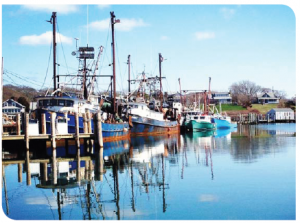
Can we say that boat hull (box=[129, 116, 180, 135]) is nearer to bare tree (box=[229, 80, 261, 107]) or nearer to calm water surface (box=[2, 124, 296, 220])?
calm water surface (box=[2, 124, 296, 220])

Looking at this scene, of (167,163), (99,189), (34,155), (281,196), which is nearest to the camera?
(281,196)

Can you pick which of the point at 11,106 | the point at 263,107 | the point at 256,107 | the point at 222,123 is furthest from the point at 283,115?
the point at 11,106

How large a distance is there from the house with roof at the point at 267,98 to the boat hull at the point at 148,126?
2696 inches

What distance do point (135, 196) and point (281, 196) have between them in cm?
411

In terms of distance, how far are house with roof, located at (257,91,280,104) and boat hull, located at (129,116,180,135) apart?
68.5m

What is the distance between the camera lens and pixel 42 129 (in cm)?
2236

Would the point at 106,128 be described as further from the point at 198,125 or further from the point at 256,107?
the point at 256,107

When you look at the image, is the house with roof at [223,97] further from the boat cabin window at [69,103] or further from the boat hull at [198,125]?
the boat cabin window at [69,103]

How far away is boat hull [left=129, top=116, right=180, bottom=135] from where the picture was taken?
38.5 m

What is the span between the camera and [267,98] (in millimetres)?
107375

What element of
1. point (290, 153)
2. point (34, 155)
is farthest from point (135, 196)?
point (290, 153)

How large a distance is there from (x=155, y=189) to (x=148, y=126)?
2637cm

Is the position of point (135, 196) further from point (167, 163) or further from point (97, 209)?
point (167, 163)

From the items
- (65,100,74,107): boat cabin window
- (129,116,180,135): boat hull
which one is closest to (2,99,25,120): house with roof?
(129,116,180,135): boat hull
